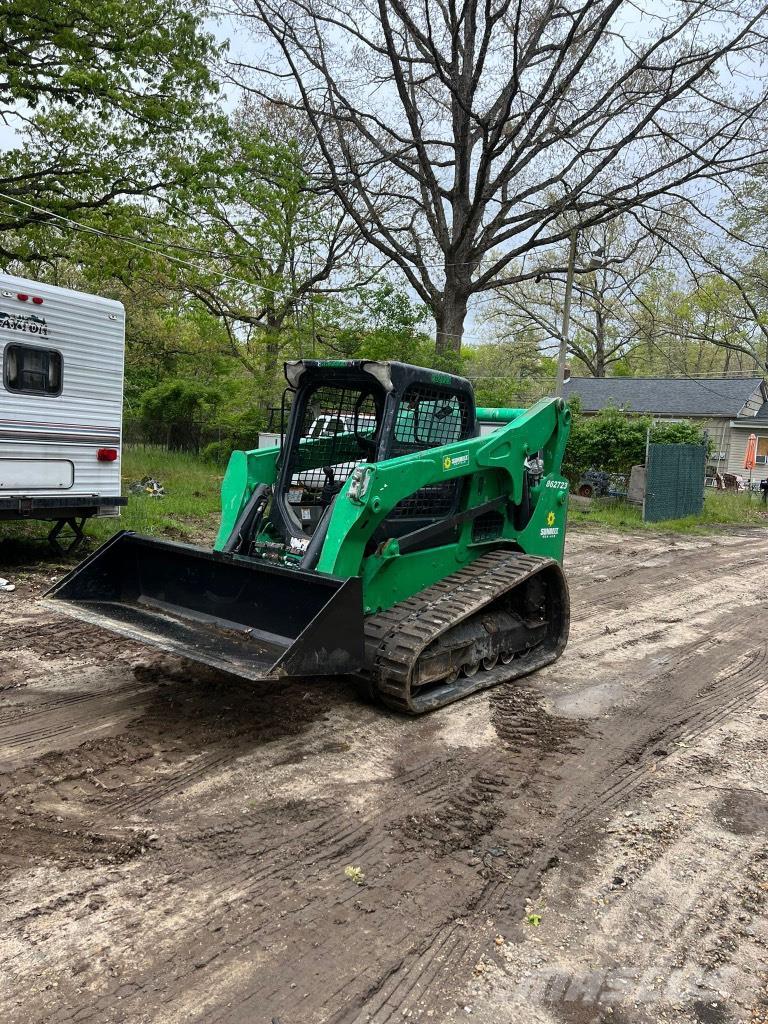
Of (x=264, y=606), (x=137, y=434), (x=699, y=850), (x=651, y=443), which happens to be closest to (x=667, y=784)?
(x=699, y=850)

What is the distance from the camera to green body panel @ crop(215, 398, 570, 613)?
15.6ft

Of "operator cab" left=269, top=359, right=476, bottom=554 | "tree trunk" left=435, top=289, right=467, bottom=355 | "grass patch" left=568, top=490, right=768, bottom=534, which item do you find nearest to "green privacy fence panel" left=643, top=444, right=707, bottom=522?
"grass patch" left=568, top=490, right=768, bottom=534

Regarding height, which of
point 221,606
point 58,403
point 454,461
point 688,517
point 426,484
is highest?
point 58,403

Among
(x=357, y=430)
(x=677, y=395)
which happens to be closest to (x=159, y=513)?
(x=357, y=430)

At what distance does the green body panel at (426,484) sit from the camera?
477 centimetres

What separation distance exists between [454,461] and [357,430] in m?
0.91

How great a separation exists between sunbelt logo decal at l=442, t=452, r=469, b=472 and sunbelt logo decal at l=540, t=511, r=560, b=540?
1643mm

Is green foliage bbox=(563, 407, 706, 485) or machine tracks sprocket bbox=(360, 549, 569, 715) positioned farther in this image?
green foliage bbox=(563, 407, 706, 485)

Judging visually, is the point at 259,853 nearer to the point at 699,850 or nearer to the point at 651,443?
the point at 699,850

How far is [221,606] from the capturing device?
5.11 m

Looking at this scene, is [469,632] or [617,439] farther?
[617,439]

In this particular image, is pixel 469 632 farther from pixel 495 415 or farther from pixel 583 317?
pixel 583 317

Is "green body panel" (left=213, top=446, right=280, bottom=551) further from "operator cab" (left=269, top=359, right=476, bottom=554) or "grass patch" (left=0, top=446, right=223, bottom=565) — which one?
"grass patch" (left=0, top=446, right=223, bottom=565)

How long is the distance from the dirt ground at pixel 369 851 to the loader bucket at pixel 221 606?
1.74 feet
